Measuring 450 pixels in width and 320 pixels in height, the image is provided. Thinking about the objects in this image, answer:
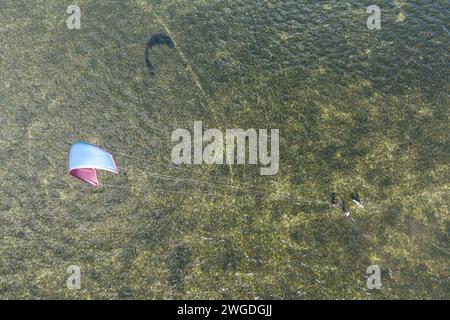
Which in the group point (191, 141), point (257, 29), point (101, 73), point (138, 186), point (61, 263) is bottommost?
point (61, 263)

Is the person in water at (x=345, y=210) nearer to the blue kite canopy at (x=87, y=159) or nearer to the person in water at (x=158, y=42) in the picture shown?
the blue kite canopy at (x=87, y=159)

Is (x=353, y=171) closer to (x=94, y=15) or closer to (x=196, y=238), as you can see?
(x=196, y=238)

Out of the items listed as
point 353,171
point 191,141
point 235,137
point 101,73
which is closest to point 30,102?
point 101,73

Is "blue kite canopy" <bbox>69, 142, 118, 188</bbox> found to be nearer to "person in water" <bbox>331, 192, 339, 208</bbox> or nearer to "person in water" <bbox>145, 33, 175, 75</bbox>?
"person in water" <bbox>145, 33, 175, 75</bbox>

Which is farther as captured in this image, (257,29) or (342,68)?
(257,29)

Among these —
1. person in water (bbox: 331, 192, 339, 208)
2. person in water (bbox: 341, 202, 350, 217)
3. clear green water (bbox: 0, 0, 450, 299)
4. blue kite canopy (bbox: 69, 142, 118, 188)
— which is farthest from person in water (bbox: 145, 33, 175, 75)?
person in water (bbox: 341, 202, 350, 217)

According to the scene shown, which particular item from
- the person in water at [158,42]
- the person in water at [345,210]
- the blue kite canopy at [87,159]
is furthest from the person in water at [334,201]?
the person in water at [158,42]

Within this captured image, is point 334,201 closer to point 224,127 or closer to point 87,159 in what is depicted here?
point 224,127

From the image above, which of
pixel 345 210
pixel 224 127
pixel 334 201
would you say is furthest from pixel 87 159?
pixel 345 210

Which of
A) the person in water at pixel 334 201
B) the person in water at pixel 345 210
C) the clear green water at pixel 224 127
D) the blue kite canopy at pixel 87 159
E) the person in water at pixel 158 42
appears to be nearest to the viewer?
the clear green water at pixel 224 127
